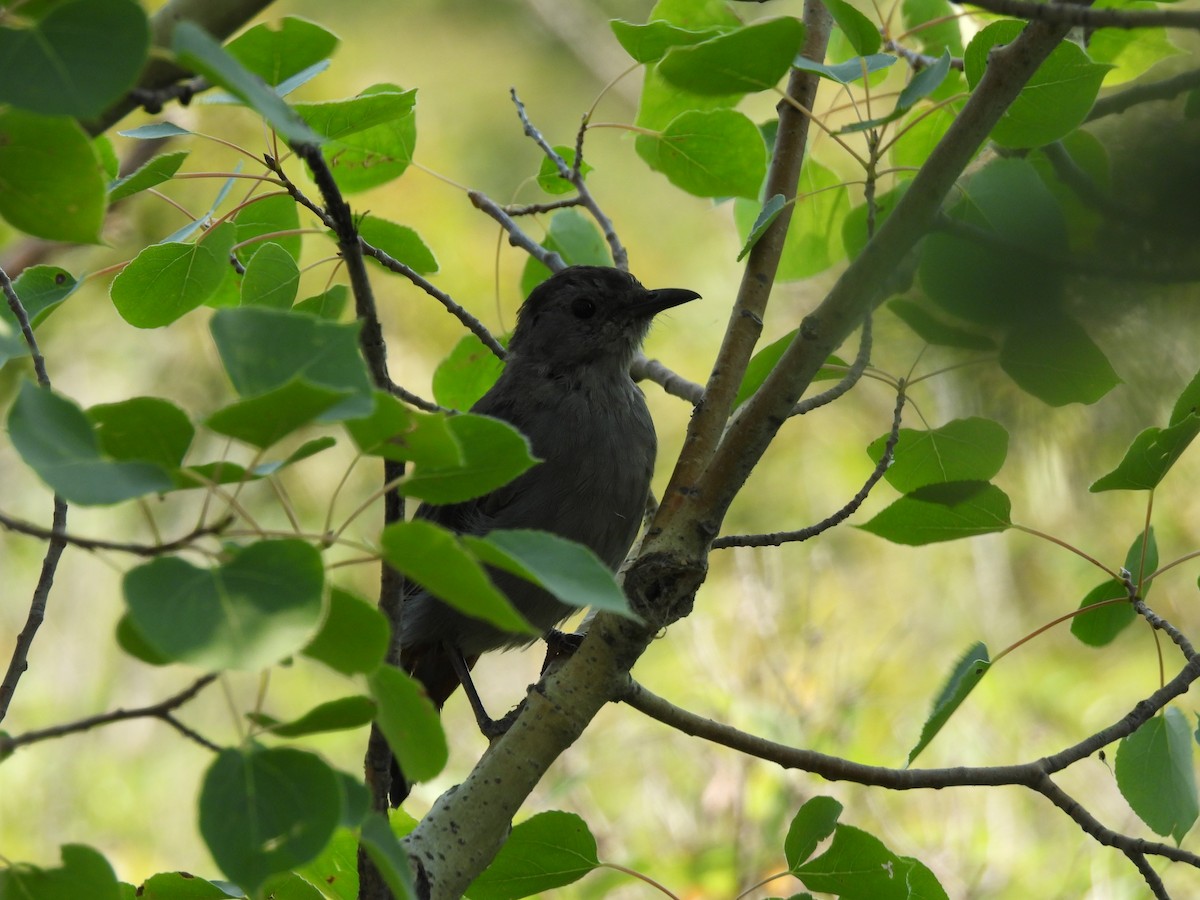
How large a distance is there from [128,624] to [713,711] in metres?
5.41

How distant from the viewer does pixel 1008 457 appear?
2398 millimetres

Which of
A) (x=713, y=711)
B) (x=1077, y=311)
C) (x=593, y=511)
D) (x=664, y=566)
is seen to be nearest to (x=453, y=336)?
(x=713, y=711)

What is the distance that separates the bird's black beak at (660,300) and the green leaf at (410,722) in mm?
2870

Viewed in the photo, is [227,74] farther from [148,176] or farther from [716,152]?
[716,152]

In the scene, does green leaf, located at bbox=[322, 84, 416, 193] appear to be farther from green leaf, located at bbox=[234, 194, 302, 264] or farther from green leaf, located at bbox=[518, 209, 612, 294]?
green leaf, located at bbox=[518, 209, 612, 294]


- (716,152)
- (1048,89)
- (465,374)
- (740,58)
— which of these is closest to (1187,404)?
(1048,89)

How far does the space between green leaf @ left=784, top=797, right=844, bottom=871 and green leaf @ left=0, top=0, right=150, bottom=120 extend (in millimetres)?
1623

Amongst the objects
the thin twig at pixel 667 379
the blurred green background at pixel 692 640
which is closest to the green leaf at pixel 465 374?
the thin twig at pixel 667 379

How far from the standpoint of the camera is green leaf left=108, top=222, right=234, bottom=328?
2.42m

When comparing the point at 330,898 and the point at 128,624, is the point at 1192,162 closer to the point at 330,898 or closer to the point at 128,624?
the point at 128,624

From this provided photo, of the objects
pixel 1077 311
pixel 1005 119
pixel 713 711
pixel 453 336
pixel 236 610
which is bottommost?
pixel 236 610

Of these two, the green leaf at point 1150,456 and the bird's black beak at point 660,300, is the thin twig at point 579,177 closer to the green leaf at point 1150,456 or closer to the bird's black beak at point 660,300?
the bird's black beak at point 660,300

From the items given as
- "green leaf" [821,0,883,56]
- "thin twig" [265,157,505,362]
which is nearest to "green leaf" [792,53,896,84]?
"green leaf" [821,0,883,56]

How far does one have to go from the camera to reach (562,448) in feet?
12.9
